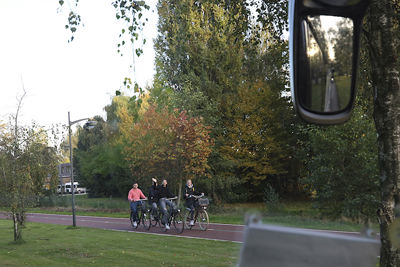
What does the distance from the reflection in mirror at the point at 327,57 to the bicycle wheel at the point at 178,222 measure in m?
15.8

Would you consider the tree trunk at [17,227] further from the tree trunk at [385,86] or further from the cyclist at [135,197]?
the tree trunk at [385,86]

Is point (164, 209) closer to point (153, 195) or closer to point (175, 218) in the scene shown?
point (153, 195)

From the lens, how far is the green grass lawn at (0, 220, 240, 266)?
416 inches

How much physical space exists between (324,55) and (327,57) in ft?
0.04

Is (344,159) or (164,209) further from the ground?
(344,159)

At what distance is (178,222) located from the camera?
1727cm

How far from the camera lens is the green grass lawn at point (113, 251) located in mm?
10555

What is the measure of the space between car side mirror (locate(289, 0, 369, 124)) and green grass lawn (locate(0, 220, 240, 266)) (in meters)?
7.35

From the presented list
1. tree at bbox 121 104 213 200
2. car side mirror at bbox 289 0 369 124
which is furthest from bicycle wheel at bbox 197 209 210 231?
car side mirror at bbox 289 0 369 124

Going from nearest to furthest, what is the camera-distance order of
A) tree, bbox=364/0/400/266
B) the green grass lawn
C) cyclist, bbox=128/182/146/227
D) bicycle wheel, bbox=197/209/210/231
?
tree, bbox=364/0/400/266, the green grass lawn, bicycle wheel, bbox=197/209/210/231, cyclist, bbox=128/182/146/227

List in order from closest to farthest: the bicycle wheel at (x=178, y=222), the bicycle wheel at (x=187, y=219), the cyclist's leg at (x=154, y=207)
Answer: the bicycle wheel at (x=178, y=222), the bicycle wheel at (x=187, y=219), the cyclist's leg at (x=154, y=207)

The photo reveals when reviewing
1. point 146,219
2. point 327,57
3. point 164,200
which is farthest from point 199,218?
point 327,57

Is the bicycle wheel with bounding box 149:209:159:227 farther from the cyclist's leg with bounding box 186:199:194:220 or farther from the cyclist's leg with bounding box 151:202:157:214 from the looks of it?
the cyclist's leg with bounding box 186:199:194:220

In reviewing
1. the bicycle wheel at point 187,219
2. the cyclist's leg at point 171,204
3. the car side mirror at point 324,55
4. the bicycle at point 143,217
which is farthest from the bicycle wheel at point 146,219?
the car side mirror at point 324,55
